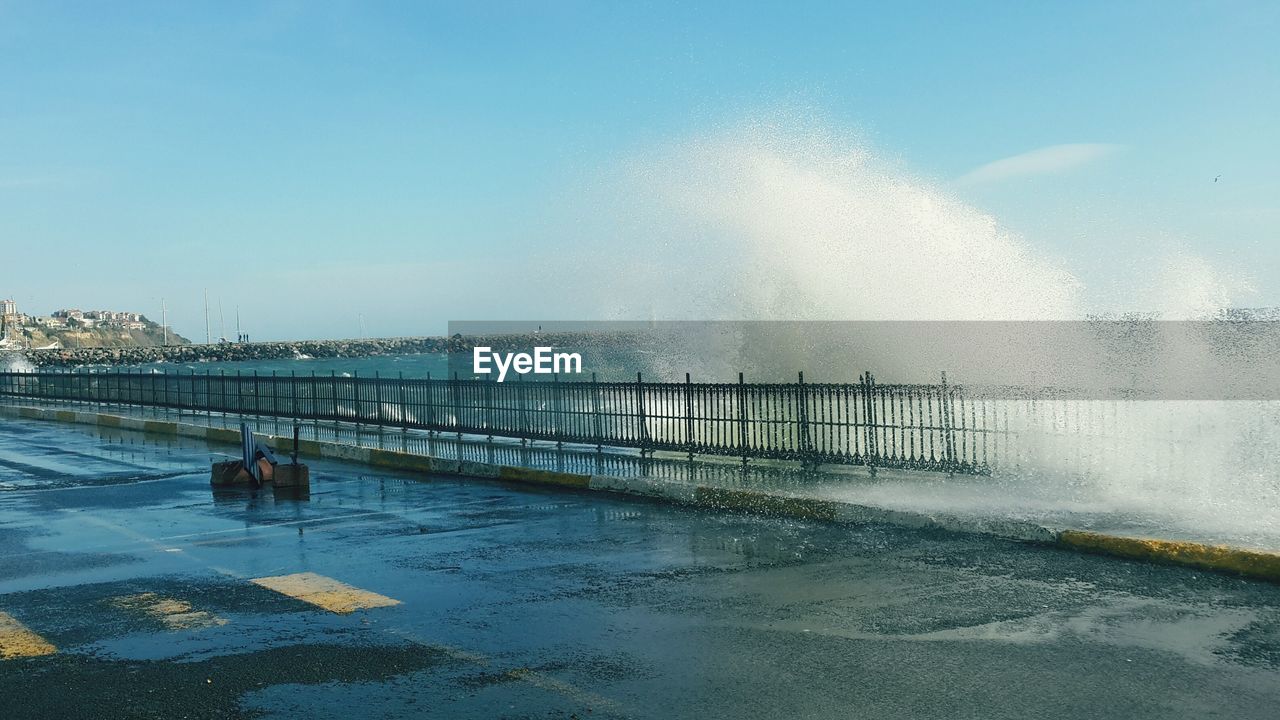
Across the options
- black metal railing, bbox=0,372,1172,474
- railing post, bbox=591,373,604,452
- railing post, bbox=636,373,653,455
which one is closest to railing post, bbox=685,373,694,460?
black metal railing, bbox=0,372,1172,474

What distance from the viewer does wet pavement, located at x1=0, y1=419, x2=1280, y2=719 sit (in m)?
5.78

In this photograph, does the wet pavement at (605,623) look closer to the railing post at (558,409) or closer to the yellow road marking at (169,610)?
the yellow road marking at (169,610)

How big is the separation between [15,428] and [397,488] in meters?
21.1

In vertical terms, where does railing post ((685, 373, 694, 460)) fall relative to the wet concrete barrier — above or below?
above

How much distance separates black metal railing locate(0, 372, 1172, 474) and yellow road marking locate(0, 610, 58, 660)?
9.77 meters

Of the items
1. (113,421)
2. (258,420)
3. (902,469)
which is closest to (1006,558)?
(902,469)

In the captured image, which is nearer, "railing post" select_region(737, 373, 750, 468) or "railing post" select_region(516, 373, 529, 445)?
"railing post" select_region(737, 373, 750, 468)

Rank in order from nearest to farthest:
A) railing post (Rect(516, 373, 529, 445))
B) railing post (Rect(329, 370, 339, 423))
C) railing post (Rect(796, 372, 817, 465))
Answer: railing post (Rect(796, 372, 817, 465))
railing post (Rect(516, 373, 529, 445))
railing post (Rect(329, 370, 339, 423))

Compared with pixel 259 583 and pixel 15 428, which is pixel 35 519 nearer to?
pixel 259 583

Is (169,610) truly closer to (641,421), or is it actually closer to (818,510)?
(818,510)

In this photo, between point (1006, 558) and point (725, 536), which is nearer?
point (1006, 558)

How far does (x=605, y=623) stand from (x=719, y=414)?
9.76m

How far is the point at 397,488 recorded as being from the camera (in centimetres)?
1598

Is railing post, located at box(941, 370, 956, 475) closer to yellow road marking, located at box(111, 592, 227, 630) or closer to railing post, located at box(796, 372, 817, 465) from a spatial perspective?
railing post, located at box(796, 372, 817, 465)
